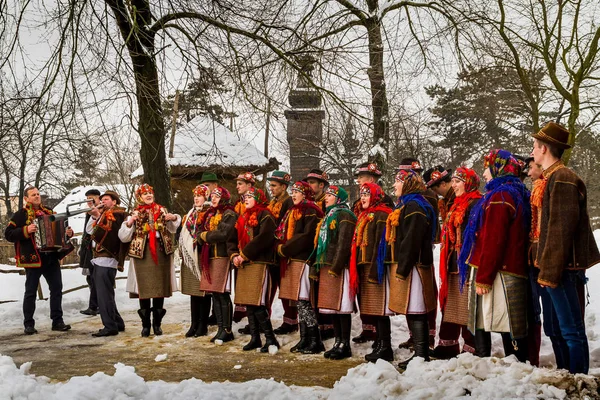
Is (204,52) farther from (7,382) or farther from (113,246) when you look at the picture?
(7,382)

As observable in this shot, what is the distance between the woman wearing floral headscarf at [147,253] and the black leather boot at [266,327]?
1.51 m

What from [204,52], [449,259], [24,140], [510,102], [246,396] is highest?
[510,102]

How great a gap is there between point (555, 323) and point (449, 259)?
1333mm

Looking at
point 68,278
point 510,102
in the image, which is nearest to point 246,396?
point 68,278

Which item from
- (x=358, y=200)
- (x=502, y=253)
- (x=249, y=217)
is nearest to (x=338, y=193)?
(x=358, y=200)

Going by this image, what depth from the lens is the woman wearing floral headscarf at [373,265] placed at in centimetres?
593

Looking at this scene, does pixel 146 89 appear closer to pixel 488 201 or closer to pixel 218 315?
pixel 218 315

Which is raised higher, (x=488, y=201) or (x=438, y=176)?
(x=438, y=176)

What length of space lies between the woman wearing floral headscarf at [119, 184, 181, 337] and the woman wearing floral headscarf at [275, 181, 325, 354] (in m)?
1.79

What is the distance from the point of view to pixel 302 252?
21.5 ft

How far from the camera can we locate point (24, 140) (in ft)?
26.5

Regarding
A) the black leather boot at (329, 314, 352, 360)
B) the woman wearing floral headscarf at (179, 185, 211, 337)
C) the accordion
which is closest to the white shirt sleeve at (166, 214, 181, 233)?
the woman wearing floral headscarf at (179, 185, 211, 337)

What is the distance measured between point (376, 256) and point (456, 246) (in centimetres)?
82

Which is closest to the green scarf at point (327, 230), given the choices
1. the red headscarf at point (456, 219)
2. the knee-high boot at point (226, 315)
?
the red headscarf at point (456, 219)
